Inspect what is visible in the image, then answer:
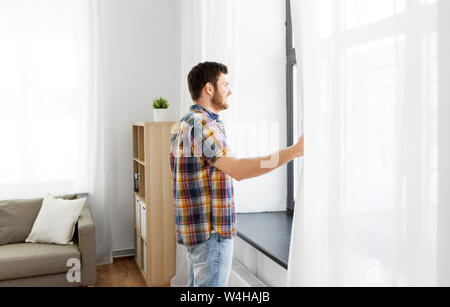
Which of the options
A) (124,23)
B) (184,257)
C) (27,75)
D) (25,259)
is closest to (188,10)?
(124,23)

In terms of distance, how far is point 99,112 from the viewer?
405cm

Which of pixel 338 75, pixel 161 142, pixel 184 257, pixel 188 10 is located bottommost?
pixel 184 257

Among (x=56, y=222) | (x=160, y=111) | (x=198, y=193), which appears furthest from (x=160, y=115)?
(x=198, y=193)

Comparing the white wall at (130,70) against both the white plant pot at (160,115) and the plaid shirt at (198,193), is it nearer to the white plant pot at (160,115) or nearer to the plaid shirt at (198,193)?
the white plant pot at (160,115)

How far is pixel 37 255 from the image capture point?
322 centimetres

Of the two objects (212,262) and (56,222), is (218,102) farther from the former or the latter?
(56,222)

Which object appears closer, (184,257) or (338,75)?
(338,75)

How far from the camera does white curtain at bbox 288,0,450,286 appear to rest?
1123 mm

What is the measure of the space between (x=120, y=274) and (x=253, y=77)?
6.94 ft

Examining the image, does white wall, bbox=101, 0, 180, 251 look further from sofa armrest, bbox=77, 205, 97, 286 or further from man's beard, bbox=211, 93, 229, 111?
man's beard, bbox=211, 93, 229, 111

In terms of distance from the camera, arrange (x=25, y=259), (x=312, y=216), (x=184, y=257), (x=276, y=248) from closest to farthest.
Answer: (x=312, y=216) → (x=276, y=248) → (x=25, y=259) → (x=184, y=257)

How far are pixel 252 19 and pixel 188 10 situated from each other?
2.96ft

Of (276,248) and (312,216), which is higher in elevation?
(312,216)
